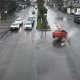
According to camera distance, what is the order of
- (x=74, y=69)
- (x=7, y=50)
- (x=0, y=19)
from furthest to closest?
(x=0, y=19), (x=7, y=50), (x=74, y=69)

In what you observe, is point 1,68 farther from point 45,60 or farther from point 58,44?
point 58,44

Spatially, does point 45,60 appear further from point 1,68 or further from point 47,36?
point 47,36

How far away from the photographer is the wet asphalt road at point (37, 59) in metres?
25.1

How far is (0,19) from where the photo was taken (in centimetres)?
7894

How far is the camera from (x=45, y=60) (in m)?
30.6

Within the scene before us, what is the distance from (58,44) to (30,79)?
54.3 ft

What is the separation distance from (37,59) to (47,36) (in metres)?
16.2

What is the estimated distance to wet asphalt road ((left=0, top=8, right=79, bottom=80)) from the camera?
25125mm

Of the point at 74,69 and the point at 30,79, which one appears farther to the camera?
the point at 74,69

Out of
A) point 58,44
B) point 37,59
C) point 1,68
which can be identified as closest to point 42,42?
point 58,44

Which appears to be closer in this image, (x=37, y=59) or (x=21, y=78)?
(x=21, y=78)

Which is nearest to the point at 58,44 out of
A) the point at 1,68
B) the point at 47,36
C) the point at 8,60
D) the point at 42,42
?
the point at 42,42

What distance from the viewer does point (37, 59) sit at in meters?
31.1

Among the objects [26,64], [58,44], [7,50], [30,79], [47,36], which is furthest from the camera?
[47,36]
